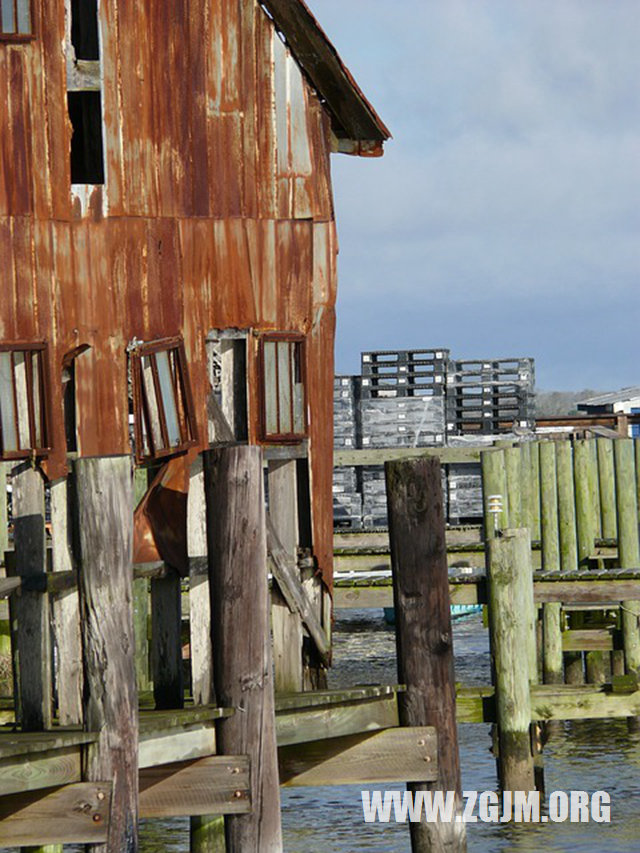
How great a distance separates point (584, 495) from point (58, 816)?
1143 cm

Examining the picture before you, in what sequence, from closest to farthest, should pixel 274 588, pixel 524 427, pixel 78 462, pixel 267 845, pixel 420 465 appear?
pixel 78 462 < pixel 267 845 < pixel 420 465 < pixel 274 588 < pixel 524 427

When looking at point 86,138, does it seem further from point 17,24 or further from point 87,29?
point 17,24

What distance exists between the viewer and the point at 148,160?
551 inches

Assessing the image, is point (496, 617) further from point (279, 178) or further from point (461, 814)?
point (279, 178)

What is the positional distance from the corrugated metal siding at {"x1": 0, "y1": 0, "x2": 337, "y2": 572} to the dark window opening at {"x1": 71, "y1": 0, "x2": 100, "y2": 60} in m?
0.28

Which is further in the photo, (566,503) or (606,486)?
(606,486)

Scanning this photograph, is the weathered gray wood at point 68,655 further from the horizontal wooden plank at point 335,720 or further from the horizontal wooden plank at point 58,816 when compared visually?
the horizontal wooden plank at point 335,720

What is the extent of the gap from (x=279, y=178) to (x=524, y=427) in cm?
2249

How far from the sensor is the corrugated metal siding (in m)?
13.6

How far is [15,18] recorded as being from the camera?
13.7m

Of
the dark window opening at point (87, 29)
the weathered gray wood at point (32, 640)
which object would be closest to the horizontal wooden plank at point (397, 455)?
the dark window opening at point (87, 29)

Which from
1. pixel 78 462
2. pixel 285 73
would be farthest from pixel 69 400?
pixel 78 462

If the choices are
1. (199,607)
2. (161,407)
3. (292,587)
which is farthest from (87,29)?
(199,607)

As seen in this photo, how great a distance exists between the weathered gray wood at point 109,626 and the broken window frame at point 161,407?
4.13 m
